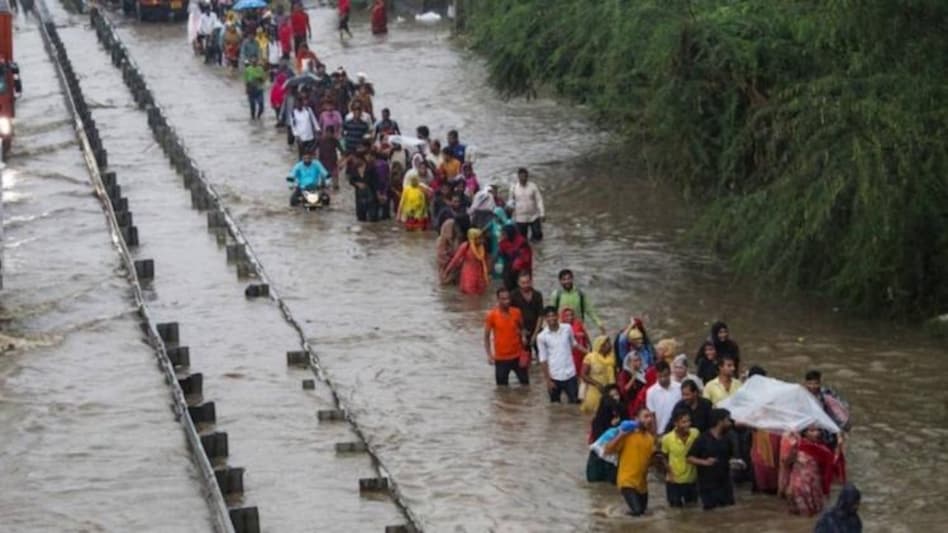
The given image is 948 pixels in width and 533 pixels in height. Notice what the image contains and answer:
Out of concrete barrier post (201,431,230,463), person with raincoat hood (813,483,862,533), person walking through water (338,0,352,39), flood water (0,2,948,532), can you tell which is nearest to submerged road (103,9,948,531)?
flood water (0,2,948,532)

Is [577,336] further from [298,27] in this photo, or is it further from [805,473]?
[298,27]

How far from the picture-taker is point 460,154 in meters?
29.6

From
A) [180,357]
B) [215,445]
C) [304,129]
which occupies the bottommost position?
[180,357]

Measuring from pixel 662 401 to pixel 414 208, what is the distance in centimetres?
1139

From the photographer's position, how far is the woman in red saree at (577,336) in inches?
791

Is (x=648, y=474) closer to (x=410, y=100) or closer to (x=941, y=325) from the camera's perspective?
(x=941, y=325)

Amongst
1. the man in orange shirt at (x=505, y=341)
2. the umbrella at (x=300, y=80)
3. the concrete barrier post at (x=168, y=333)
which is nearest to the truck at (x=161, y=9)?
the umbrella at (x=300, y=80)

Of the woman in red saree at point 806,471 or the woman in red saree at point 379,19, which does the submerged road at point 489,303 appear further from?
the woman in red saree at point 379,19

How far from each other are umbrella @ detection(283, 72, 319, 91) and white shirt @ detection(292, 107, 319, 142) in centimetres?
211

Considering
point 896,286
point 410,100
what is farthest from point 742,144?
point 410,100

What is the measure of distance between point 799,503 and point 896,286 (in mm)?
6631

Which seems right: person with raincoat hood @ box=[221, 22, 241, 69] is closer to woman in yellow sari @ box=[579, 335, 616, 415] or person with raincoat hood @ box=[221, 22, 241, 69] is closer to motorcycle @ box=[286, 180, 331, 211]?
motorcycle @ box=[286, 180, 331, 211]

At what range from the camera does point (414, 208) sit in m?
29.0

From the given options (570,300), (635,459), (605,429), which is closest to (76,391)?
(570,300)
